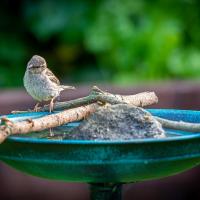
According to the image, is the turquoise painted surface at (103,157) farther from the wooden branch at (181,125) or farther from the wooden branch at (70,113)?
the wooden branch at (181,125)

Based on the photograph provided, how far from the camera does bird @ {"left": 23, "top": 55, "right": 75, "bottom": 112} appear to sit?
367cm

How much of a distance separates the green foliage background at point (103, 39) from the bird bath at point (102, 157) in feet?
13.5

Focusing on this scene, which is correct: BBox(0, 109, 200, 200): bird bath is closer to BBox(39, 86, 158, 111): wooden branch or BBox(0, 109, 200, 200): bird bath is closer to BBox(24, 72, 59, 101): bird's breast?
BBox(39, 86, 158, 111): wooden branch

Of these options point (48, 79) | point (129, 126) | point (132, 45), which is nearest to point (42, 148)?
point (129, 126)

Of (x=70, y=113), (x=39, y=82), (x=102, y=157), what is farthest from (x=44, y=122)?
(x=39, y=82)

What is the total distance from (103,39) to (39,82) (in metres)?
3.12

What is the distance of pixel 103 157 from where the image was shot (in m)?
2.17

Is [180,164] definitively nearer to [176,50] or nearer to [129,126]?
[129,126]

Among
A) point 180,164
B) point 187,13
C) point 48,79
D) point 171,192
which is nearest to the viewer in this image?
point 180,164

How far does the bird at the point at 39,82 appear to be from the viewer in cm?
367

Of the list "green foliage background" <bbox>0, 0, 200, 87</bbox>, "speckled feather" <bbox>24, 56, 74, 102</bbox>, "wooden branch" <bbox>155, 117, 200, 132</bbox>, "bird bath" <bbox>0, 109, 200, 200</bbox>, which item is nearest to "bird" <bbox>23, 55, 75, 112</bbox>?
"speckled feather" <bbox>24, 56, 74, 102</bbox>

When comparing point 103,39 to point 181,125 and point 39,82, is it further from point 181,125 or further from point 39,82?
point 181,125

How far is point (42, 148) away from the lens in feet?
7.21

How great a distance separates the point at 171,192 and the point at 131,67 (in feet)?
4.93
